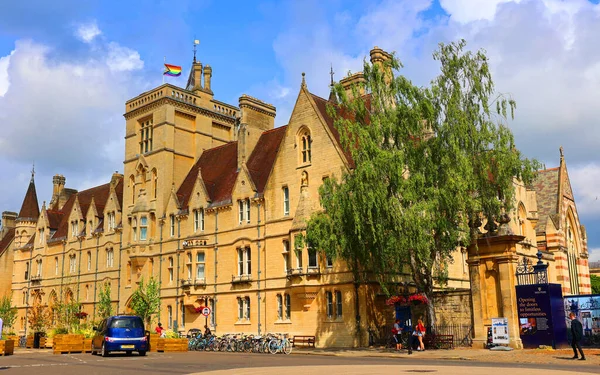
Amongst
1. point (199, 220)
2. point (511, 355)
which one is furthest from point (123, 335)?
point (199, 220)

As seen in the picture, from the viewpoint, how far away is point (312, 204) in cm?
3641

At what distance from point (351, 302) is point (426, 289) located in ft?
19.5

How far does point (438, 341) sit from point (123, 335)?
1426 cm

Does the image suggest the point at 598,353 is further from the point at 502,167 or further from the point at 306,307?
the point at 306,307

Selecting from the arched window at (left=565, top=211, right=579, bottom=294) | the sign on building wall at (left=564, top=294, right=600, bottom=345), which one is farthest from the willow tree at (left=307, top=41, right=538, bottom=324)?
the arched window at (left=565, top=211, right=579, bottom=294)

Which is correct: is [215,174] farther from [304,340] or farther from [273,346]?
[273,346]

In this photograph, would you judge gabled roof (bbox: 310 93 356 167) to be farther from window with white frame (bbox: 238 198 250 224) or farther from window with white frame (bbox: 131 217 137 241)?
window with white frame (bbox: 131 217 137 241)

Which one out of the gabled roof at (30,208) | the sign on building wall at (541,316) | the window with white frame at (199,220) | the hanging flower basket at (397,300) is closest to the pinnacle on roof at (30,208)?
the gabled roof at (30,208)

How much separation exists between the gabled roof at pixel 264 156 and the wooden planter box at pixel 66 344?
1466 centimetres

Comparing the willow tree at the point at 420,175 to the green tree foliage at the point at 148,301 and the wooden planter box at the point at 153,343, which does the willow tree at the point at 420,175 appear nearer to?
the wooden planter box at the point at 153,343

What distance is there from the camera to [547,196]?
54.5 m

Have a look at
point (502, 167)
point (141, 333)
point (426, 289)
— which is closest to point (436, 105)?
point (502, 167)

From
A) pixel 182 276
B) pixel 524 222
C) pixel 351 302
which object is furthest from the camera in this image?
pixel 524 222

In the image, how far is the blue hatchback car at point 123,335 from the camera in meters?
26.3
